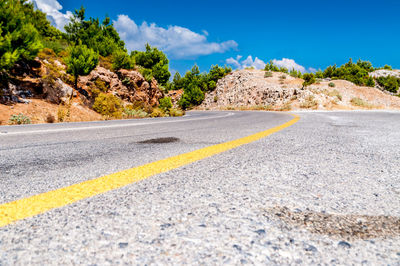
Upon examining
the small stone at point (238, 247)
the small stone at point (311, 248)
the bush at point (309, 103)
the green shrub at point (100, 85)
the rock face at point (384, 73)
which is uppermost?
the rock face at point (384, 73)

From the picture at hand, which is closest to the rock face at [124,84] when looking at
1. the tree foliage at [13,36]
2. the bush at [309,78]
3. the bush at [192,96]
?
the tree foliage at [13,36]

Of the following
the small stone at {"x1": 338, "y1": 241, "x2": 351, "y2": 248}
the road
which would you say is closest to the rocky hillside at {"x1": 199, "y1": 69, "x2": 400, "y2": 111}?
the road

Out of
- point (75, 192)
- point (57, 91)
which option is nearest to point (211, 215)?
point (75, 192)

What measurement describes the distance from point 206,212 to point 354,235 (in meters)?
0.61

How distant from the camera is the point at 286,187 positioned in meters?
1.59

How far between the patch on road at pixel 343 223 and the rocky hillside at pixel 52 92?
10.9m

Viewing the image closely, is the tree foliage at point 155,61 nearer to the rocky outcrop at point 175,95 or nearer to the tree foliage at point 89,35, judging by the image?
the tree foliage at point 89,35

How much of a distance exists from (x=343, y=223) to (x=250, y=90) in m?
46.6

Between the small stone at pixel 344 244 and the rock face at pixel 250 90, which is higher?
the rock face at pixel 250 90

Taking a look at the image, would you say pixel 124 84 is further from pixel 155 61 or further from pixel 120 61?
pixel 155 61

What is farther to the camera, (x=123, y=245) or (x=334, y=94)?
(x=334, y=94)

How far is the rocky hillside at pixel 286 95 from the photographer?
34.5 m

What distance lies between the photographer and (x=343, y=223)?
3.55ft

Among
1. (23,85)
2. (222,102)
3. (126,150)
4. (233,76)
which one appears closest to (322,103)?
(222,102)
